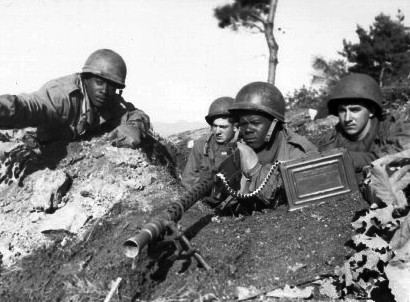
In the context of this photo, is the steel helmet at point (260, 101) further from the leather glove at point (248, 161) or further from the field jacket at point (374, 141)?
the field jacket at point (374, 141)

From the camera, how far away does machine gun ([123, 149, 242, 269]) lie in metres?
3.94

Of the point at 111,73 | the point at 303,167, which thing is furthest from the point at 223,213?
the point at 111,73

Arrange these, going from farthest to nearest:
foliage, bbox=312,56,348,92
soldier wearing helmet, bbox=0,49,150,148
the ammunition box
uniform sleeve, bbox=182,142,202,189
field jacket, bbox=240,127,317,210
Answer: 1. foliage, bbox=312,56,348,92
2. uniform sleeve, bbox=182,142,202,189
3. soldier wearing helmet, bbox=0,49,150,148
4. field jacket, bbox=240,127,317,210
5. the ammunition box

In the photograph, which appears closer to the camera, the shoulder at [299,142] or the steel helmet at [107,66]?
the shoulder at [299,142]

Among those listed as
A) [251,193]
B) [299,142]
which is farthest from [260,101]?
[251,193]

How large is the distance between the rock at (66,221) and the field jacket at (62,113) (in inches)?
46.0

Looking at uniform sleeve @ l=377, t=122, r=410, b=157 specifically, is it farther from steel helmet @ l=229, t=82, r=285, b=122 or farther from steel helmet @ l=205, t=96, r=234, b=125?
steel helmet @ l=205, t=96, r=234, b=125

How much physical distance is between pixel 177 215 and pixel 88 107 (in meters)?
2.96

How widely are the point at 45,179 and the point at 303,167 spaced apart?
9.63ft

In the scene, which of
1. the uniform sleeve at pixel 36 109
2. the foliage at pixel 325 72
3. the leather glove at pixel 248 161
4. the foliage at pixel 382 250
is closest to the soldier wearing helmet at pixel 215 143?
the leather glove at pixel 248 161

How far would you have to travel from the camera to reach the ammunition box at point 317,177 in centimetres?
539

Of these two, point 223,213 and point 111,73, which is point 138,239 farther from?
point 111,73

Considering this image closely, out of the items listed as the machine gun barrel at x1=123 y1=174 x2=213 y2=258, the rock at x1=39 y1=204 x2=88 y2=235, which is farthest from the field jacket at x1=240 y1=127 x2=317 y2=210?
the rock at x1=39 y1=204 x2=88 y2=235

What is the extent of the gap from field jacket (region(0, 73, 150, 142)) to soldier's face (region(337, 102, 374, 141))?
287 centimetres
